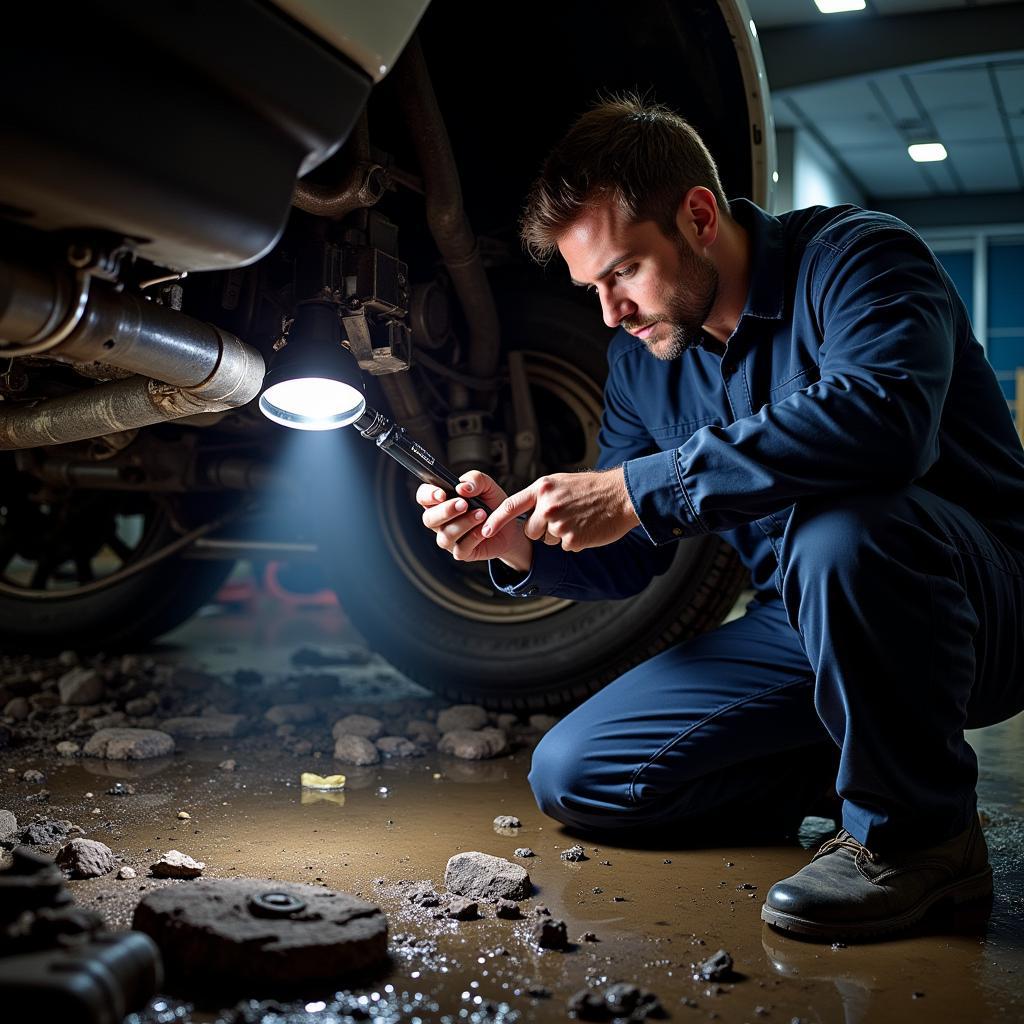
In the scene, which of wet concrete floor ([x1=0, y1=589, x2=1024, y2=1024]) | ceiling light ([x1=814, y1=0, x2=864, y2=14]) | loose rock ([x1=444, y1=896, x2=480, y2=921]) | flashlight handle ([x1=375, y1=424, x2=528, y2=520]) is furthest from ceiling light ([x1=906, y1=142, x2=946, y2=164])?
loose rock ([x1=444, y1=896, x2=480, y2=921])

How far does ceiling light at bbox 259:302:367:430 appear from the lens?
1506mm

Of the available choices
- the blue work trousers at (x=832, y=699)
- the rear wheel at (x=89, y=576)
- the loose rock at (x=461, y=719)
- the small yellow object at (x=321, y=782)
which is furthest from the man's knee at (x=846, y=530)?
the rear wheel at (x=89, y=576)

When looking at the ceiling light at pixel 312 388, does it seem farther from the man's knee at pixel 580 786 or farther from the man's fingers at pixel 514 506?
the man's knee at pixel 580 786

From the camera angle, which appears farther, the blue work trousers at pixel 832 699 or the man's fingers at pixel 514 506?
the man's fingers at pixel 514 506

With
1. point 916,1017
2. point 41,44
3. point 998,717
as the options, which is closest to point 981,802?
point 998,717

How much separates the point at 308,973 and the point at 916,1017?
615 millimetres

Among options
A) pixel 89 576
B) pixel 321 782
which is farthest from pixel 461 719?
pixel 89 576

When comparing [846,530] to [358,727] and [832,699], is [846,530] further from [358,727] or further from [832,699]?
[358,727]

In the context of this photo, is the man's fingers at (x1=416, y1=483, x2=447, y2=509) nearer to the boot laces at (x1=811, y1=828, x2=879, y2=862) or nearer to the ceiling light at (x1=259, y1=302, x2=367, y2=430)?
the ceiling light at (x1=259, y1=302, x2=367, y2=430)

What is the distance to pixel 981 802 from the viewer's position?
199 cm

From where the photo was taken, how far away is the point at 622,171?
166 centimetres

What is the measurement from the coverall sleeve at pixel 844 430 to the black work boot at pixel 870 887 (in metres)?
0.46

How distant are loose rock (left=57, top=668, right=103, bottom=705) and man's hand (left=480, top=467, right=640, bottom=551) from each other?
58.9 inches

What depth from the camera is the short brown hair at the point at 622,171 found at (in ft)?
5.45
